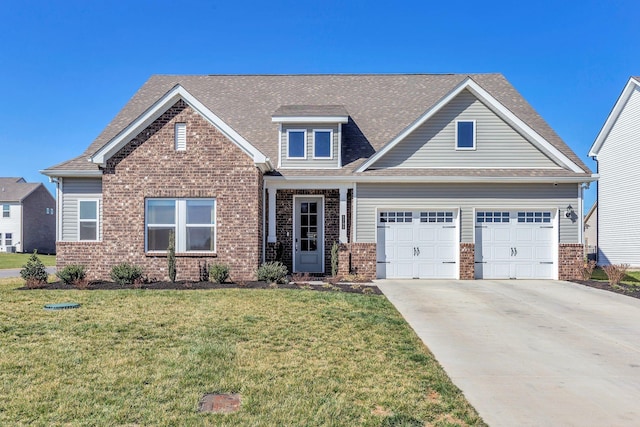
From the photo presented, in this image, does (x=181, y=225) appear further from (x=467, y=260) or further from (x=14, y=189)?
(x=14, y=189)

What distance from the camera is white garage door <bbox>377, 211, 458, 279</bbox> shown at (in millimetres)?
14922

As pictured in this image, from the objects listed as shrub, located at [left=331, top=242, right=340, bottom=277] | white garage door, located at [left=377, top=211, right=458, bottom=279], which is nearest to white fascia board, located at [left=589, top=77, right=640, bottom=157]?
white garage door, located at [left=377, top=211, right=458, bottom=279]

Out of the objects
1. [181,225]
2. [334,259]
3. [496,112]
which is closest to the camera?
[181,225]

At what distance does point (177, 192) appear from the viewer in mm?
13352

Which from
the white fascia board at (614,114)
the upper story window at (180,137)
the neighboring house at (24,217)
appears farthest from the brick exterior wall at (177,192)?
the neighboring house at (24,217)

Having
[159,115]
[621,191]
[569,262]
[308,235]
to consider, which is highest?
[159,115]

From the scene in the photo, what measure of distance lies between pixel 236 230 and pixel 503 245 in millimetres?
9047

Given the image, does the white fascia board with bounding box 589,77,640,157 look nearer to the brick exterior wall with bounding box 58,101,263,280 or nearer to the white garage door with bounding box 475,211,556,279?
the white garage door with bounding box 475,211,556,279

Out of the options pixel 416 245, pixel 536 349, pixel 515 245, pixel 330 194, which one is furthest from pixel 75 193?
pixel 515 245

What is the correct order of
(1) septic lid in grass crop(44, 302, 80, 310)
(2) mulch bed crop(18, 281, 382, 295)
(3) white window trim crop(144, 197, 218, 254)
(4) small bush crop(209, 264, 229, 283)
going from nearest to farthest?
(1) septic lid in grass crop(44, 302, 80, 310) < (2) mulch bed crop(18, 281, 382, 295) < (4) small bush crop(209, 264, 229, 283) < (3) white window trim crop(144, 197, 218, 254)

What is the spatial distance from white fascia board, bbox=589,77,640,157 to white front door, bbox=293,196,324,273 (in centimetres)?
1752

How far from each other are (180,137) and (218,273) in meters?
4.30

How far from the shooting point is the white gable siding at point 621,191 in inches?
853

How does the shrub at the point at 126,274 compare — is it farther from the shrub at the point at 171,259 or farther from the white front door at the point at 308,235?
the white front door at the point at 308,235
